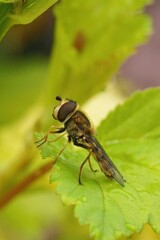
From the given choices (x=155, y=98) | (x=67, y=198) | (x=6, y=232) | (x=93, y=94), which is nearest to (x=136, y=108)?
(x=155, y=98)

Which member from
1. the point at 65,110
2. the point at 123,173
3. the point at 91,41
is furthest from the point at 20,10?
the point at 91,41

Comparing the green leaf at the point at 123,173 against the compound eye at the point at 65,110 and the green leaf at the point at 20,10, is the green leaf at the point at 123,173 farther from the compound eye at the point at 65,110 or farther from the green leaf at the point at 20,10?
the green leaf at the point at 20,10

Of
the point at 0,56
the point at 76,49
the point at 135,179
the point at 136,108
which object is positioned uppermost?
the point at 0,56

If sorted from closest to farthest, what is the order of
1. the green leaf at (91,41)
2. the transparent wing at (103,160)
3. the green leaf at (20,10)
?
the green leaf at (20,10), the transparent wing at (103,160), the green leaf at (91,41)

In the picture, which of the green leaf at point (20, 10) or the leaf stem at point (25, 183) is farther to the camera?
the leaf stem at point (25, 183)

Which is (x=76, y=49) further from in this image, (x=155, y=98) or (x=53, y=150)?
(x=53, y=150)

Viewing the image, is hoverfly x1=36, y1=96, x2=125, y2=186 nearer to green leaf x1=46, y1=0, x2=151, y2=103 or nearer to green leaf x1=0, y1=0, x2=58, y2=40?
green leaf x1=0, y1=0, x2=58, y2=40

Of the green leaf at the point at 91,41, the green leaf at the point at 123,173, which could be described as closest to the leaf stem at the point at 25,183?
the green leaf at the point at 123,173
